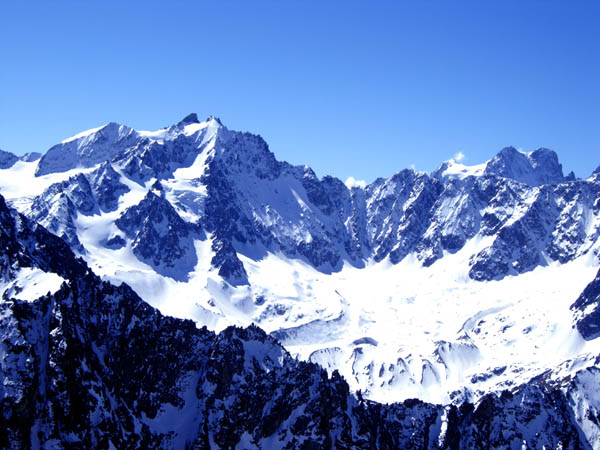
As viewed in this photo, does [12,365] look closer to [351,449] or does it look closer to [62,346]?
[62,346]

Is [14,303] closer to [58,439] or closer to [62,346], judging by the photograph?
[62,346]

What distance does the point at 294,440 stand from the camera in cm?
19912

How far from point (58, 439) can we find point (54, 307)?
28184mm

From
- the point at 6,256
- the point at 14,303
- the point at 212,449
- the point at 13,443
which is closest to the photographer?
the point at 13,443

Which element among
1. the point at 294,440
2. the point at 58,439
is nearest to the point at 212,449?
the point at 294,440

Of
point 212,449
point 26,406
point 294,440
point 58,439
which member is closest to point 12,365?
point 26,406

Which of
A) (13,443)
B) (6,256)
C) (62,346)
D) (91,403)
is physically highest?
(6,256)

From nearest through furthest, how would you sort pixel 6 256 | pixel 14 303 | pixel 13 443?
1. pixel 13 443
2. pixel 14 303
3. pixel 6 256

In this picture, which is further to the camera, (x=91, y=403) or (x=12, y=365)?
(x=91, y=403)

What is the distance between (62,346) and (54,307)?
29.5ft

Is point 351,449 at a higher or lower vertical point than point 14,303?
lower

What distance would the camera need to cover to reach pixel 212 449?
640 ft

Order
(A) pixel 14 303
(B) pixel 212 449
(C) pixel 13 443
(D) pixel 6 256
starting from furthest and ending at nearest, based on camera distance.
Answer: (B) pixel 212 449 → (D) pixel 6 256 → (A) pixel 14 303 → (C) pixel 13 443

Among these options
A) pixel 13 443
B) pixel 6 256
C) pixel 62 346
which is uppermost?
pixel 6 256
